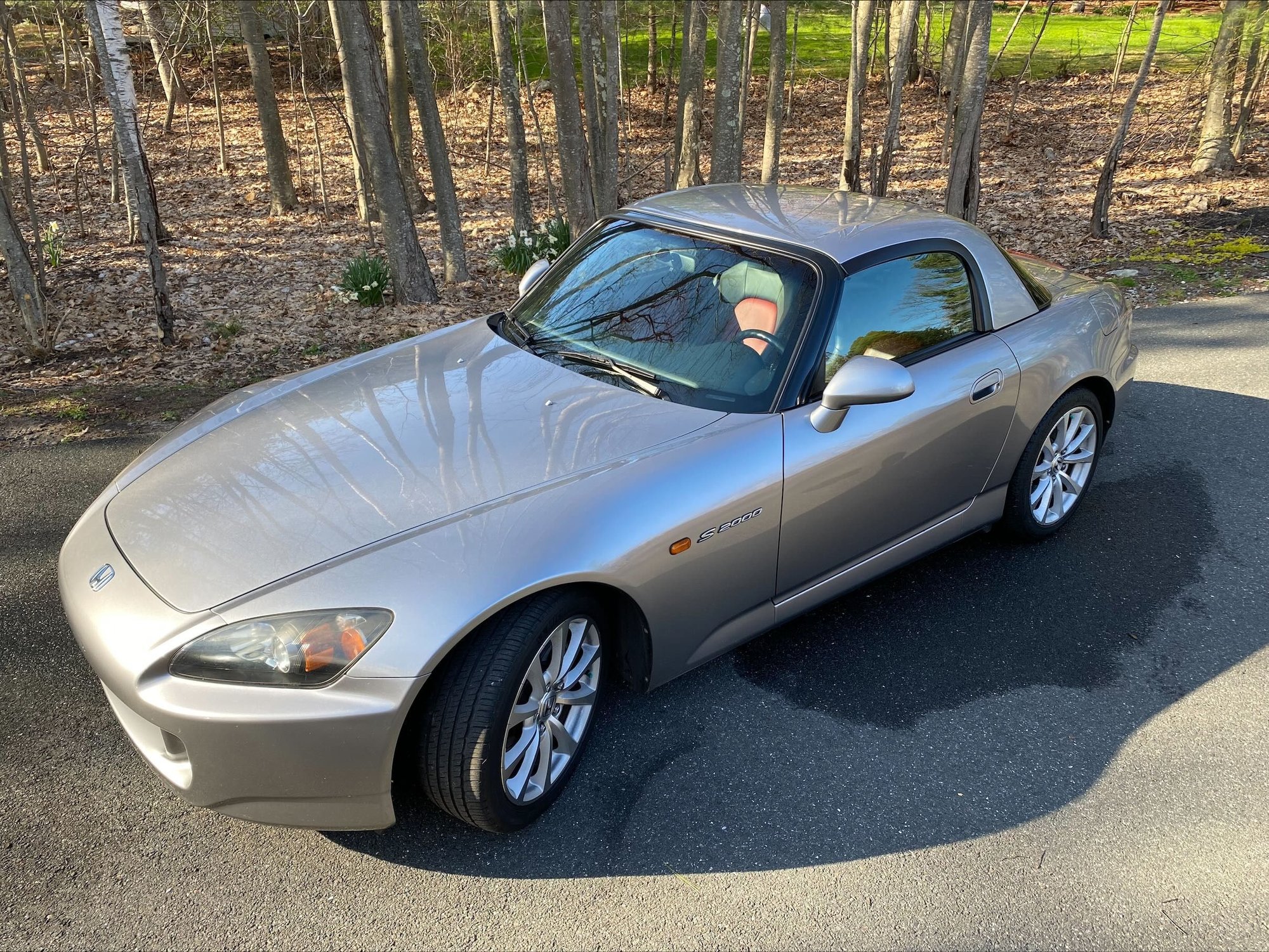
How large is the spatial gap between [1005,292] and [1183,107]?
16.2m

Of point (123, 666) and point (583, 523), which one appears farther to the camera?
point (583, 523)

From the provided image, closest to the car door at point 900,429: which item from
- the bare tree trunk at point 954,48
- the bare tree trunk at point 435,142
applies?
the bare tree trunk at point 435,142

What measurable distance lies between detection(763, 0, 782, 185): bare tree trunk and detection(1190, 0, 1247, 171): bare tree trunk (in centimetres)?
611

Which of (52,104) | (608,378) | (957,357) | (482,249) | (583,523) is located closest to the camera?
(583,523)

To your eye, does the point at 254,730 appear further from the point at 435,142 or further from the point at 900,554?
the point at 435,142

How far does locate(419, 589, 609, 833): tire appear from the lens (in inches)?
97.4

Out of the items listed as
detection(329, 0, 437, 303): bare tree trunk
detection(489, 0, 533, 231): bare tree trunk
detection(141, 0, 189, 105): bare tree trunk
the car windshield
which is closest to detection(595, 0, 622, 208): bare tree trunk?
detection(489, 0, 533, 231): bare tree trunk

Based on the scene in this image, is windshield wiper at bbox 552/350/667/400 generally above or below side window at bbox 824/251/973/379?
below

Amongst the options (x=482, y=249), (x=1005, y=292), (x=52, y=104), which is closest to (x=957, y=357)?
(x=1005, y=292)

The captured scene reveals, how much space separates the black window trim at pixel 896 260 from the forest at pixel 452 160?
14.1ft

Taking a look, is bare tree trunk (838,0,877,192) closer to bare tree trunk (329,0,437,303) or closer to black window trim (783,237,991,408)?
bare tree trunk (329,0,437,303)

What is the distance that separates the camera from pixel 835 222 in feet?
12.3

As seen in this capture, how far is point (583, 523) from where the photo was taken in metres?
2.69

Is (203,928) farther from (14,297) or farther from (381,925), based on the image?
(14,297)
